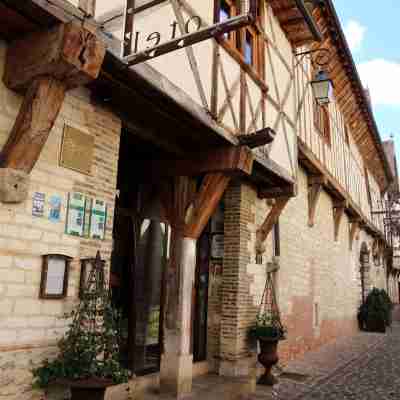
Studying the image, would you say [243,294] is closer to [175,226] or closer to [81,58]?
[175,226]

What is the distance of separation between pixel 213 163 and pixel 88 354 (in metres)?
2.63

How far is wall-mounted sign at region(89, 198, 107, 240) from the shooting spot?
367 centimetres

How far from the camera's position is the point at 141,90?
3.77m

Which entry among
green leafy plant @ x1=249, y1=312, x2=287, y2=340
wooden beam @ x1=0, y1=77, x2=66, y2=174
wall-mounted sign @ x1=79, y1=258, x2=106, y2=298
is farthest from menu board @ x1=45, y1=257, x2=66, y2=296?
green leafy plant @ x1=249, y1=312, x2=287, y2=340

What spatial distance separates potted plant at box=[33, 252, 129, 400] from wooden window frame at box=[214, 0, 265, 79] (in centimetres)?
328

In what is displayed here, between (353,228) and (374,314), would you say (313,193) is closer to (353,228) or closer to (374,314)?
(353,228)

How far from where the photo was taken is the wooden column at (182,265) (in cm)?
496

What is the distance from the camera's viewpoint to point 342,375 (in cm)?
700

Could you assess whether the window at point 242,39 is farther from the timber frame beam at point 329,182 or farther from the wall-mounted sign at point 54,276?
the wall-mounted sign at point 54,276

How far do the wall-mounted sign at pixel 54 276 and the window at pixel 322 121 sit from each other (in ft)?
24.7

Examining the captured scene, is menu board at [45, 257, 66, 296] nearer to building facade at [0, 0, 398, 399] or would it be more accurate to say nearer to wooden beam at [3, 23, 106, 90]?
building facade at [0, 0, 398, 399]

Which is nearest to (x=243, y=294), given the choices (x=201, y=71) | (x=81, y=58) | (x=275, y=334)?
(x=275, y=334)

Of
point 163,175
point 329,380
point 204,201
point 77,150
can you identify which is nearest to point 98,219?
point 77,150

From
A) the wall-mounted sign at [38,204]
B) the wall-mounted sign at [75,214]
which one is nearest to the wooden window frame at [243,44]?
the wall-mounted sign at [75,214]
